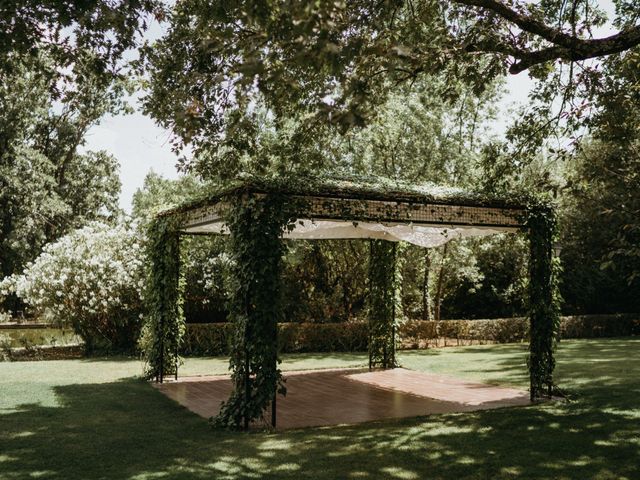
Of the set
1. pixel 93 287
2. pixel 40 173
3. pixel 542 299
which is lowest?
pixel 542 299

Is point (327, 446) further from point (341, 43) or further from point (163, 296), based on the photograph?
point (163, 296)

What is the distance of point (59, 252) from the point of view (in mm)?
16875

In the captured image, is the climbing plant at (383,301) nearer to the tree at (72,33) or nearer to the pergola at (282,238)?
the pergola at (282,238)

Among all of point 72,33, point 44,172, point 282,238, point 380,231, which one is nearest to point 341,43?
point 282,238

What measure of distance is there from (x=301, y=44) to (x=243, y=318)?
14.7ft

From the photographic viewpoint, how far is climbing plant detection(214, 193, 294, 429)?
771 cm

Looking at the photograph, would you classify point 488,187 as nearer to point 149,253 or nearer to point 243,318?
point 243,318

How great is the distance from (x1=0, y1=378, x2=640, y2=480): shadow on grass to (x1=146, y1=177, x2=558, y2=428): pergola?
0.96 meters

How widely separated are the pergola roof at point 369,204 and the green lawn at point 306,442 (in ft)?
9.26

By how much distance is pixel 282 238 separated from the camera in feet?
27.6

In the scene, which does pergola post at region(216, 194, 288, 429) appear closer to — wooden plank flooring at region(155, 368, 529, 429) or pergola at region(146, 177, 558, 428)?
pergola at region(146, 177, 558, 428)

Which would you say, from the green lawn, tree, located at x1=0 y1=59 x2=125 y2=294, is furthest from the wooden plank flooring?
tree, located at x1=0 y1=59 x2=125 y2=294

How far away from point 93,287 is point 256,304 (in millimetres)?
10326

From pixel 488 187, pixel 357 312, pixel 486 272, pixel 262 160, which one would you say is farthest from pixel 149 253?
pixel 486 272
